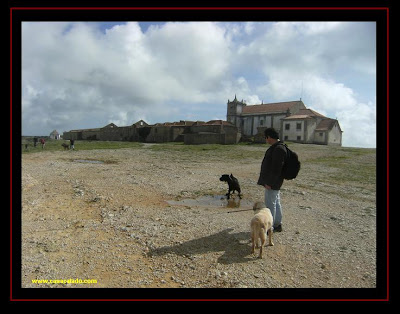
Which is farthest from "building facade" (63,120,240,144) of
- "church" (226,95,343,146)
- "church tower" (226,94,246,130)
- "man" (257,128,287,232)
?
"man" (257,128,287,232)

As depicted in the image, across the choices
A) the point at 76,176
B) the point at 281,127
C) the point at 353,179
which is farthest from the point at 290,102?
the point at 76,176

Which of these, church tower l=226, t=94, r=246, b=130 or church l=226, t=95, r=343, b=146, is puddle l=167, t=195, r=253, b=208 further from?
church tower l=226, t=94, r=246, b=130

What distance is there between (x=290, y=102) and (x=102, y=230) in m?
68.9

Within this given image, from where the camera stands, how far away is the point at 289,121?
60406mm

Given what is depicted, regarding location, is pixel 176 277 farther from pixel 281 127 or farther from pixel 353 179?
pixel 281 127

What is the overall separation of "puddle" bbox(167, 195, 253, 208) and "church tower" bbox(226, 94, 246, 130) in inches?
2721

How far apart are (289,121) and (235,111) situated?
2063 centimetres

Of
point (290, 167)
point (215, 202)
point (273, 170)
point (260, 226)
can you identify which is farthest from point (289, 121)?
point (260, 226)

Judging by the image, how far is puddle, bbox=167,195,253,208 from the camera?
8305 millimetres

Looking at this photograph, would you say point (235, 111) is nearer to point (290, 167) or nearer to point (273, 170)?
point (290, 167)

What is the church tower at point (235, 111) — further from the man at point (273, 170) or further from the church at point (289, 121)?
the man at point (273, 170)

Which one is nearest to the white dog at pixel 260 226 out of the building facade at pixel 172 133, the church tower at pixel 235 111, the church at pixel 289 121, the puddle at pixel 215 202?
the puddle at pixel 215 202

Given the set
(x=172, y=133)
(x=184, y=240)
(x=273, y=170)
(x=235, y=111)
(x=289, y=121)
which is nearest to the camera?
(x=184, y=240)

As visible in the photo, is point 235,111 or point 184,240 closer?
point 184,240
